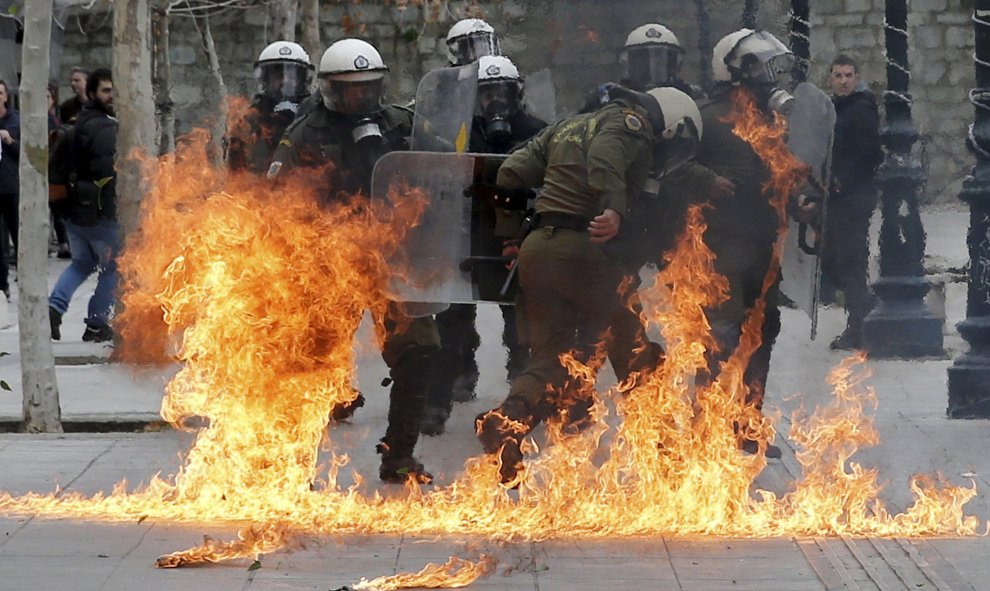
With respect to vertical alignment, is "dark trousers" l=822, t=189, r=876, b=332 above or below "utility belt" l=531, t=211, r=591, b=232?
below

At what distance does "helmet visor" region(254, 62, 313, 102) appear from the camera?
977cm

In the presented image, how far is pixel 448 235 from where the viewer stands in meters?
7.46

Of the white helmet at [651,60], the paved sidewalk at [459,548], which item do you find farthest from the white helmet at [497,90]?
the paved sidewalk at [459,548]

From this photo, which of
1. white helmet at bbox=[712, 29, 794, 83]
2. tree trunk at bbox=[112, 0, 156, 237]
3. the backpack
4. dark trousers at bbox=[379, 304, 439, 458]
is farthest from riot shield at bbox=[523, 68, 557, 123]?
the backpack

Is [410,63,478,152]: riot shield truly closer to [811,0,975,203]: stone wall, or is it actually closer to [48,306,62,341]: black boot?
[48,306,62,341]: black boot

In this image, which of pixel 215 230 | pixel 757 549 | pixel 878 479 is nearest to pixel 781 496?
pixel 878 479

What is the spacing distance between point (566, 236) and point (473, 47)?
278 cm

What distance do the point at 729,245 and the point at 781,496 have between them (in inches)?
51.3

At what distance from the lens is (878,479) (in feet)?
24.2

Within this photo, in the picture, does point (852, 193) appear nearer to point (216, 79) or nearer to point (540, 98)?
point (540, 98)

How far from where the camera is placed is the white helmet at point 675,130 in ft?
24.3

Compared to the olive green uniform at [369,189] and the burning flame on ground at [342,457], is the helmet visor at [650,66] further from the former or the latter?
the olive green uniform at [369,189]

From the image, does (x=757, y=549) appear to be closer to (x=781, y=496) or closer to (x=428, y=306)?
(x=781, y=496)

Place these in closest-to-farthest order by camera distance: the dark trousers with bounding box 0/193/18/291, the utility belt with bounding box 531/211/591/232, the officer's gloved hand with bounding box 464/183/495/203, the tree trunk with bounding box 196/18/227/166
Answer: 1. the utility belt with bounding box 531/211/591/232
2. the officer's gloved hand with bounding box 464/183/495/203
3. the dark trousers with bounding box 0/193/18/291
4. the tree trunk with bounding box 196/18/227/166
